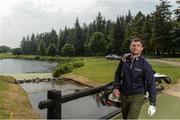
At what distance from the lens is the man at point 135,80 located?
665 cm

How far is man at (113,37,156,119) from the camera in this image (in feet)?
21.8

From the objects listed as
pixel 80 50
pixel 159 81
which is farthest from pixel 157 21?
pixel 159 81

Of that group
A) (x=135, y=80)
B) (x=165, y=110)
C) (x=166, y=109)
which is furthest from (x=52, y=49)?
(x=135, y=80)

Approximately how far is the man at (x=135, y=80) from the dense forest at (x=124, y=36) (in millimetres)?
41029

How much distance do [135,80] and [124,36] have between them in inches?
3751

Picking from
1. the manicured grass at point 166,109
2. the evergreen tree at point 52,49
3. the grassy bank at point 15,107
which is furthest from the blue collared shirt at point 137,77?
the evergreen tree at point 52,49

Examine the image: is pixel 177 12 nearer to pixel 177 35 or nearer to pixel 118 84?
pixel 177 35

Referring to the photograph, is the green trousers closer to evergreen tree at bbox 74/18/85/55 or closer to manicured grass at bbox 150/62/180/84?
manicured grass at bbox 150/62/180/84

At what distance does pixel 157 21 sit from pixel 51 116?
242ft

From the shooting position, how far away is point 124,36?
3991 inches

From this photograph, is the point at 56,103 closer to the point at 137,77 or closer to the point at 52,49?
the point at 137,77

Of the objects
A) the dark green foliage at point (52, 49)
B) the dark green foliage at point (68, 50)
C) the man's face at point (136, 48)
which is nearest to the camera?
the man's face at point (136, 48)

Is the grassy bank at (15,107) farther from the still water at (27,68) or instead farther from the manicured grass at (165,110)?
the still water at (27,68)

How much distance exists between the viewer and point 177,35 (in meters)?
72.6
